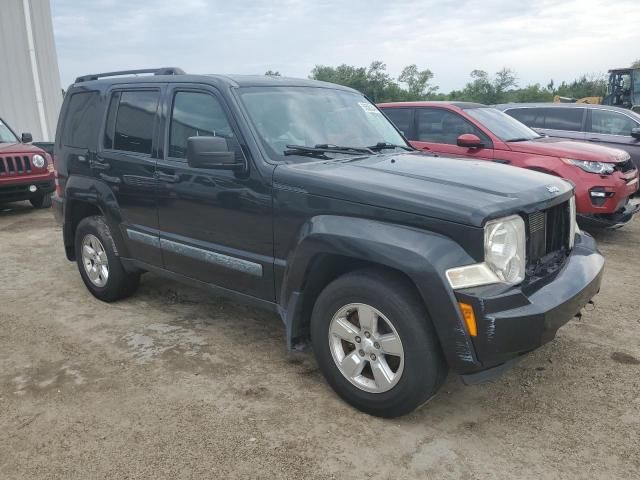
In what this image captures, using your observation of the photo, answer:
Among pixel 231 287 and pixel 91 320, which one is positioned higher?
pixel 231 287

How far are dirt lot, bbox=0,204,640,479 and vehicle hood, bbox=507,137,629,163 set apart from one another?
8.44 ft

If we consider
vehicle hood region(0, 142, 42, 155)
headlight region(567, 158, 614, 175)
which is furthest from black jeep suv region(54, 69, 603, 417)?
vehicle hood region(0, 142, 42, 155)

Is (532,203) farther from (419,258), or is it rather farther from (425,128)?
(425,128)

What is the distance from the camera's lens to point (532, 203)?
2.77m

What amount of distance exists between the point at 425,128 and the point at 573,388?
4.82 metres

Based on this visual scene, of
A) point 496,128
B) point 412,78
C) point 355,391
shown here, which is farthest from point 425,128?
point 412,78

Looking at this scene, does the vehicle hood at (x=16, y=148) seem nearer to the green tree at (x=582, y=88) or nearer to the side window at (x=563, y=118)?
the side window at (x=563, y=118)

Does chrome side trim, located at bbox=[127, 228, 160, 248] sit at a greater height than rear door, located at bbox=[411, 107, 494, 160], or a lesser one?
lesser

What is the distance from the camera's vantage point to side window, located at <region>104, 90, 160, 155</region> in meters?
3.98

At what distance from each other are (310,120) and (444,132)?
400 centimetres

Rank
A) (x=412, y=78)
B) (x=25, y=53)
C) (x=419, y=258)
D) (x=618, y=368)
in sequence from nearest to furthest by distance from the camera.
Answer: (x=419, y=258) → (x=618, y=368) → (x=25, y=53) → (x=412, y=78)

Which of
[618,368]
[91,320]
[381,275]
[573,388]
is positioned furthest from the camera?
[91,320]

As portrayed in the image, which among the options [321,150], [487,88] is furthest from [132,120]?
[487,88]

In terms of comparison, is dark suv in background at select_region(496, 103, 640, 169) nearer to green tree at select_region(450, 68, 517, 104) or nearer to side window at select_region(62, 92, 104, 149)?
side window at select_region(62, 92, 104, 149)
